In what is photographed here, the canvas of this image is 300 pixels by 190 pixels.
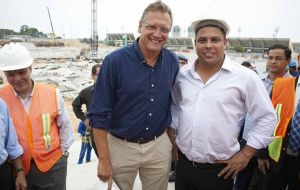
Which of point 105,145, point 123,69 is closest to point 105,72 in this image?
point 123,69

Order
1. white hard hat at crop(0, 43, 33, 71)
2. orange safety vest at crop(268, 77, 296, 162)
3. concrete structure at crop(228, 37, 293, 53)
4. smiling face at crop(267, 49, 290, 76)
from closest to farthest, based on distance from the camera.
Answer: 1. white hard hat at crop(0, 43, 33, 71)
2. orange safety vest at crop(268, 77, 296, 162)
3. smiling face at crop(267, 49, 290, 76)
4. concrete structure at crop(228, 37, 293, 53)

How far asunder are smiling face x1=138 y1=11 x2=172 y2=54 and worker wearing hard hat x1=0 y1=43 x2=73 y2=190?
3.65 feet

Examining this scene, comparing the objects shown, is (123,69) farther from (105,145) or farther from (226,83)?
(226,83)

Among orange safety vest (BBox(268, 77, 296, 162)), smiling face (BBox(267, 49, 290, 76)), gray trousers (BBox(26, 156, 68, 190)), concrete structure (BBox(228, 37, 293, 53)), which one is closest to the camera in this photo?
gray trousers (BBox(26, 156, 68, 190))

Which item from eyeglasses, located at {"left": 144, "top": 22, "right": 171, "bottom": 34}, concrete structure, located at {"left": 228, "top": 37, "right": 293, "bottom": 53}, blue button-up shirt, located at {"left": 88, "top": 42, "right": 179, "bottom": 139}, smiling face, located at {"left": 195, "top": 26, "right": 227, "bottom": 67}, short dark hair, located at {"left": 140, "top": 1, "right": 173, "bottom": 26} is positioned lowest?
concrete structure, located at {"left": 228, "top": 37, "right": 293, "bottom": 53}

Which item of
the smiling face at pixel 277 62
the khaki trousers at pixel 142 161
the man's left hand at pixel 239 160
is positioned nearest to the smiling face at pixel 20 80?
the khaki trousers at pixel 142 161

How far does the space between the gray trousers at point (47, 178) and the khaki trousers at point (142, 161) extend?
607mm

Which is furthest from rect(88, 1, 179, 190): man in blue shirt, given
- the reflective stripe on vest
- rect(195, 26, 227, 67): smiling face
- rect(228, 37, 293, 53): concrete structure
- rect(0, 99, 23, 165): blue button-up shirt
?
rect(228, 37, 293, 53): concrete structure

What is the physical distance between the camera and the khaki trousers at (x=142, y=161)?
8.36ft

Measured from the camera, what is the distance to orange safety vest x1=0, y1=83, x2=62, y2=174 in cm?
256

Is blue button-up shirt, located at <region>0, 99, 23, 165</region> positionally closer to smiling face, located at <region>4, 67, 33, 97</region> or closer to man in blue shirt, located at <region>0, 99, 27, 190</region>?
man in blue shirt, located at <region>0, 99, 27, 190</region>

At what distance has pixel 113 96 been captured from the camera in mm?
2377

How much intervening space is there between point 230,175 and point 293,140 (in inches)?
32.8

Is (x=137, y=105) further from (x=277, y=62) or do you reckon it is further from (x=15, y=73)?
(x=277, y=62)
